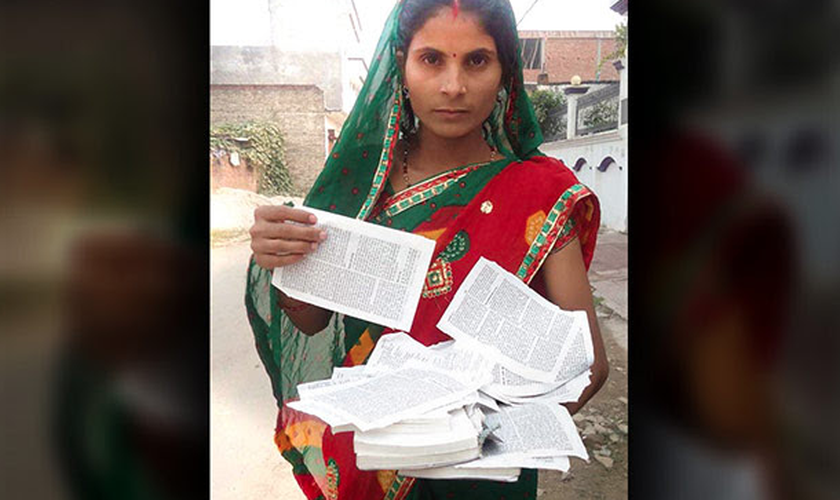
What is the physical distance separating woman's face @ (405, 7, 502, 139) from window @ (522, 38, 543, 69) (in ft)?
0.25

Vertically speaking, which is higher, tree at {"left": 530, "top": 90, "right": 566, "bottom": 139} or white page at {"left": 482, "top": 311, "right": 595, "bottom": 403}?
tree at {"left": 530, "top": 90, "right": 566, "bottom": 139}

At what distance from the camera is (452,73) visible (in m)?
1.77

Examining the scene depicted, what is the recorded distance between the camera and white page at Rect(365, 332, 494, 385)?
169cm

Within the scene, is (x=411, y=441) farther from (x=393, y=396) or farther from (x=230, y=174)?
(x=230, y=174)

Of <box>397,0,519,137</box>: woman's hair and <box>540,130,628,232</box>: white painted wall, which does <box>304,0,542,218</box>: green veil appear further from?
<box>540,130,628,232</box>: white painted wall

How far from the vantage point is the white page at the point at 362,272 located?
1.74 meters

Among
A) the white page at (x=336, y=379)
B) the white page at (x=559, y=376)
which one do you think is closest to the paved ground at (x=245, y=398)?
the white page at (x=559, y=376)

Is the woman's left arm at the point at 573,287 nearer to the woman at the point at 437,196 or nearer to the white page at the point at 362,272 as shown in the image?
the woman at the point at 437,196

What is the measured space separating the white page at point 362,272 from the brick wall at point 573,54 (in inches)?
21.3

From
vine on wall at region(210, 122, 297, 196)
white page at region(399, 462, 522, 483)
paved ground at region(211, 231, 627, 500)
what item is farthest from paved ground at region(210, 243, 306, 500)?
white page at region(399, 462, 522, 483)

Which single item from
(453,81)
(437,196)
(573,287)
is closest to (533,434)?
(573,287)
